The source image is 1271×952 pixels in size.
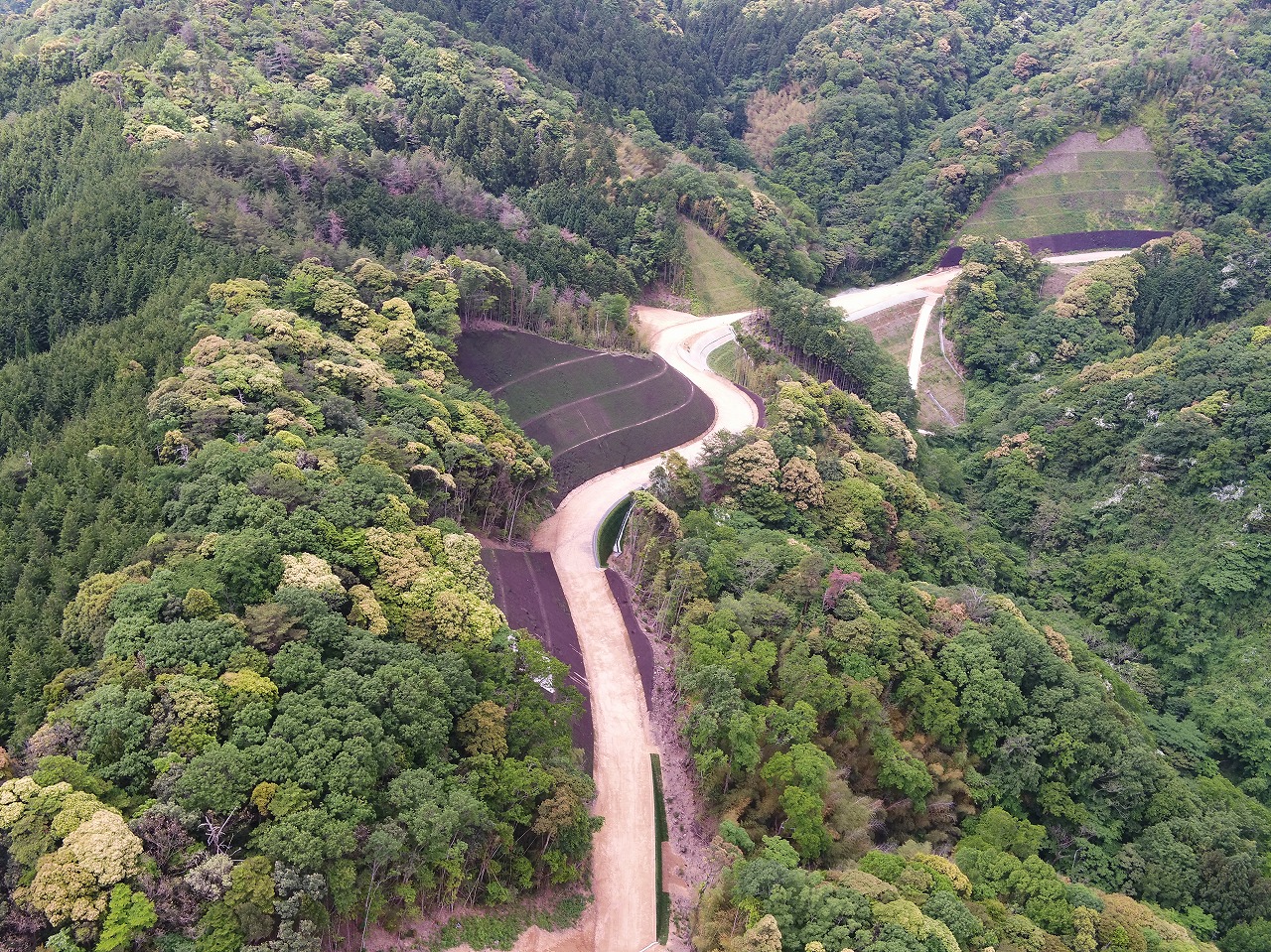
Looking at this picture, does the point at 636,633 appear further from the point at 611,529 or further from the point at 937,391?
the point at 937,391

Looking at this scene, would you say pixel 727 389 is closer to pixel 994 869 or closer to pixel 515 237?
pixel 515 237

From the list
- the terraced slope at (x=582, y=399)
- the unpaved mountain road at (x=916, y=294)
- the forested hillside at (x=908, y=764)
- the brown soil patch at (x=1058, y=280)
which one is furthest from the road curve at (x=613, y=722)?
the brown soil patch at (x=1058, y=280)

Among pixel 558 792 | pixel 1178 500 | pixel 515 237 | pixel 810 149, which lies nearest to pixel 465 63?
pixel 515 237

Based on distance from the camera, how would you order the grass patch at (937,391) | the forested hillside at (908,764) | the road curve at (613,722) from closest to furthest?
the forested hillside at (908,764) < the road curve at (613,722) < the grass patch at (937,391)

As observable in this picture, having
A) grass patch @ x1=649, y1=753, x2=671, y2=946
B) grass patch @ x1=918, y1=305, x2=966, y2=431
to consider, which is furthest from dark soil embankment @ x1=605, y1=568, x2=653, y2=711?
grass patch @ x1=918, y1=305, x2=966, y2=431

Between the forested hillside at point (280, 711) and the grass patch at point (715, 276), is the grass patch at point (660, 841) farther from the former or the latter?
the grass patch at point (715, 276)
